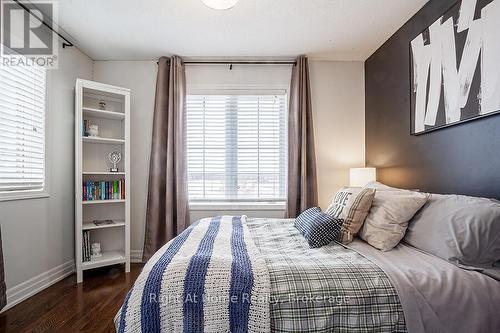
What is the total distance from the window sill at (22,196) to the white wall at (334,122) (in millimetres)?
2919

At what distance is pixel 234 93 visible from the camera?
3115 millimetres

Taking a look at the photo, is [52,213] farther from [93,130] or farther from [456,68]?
[456,68]

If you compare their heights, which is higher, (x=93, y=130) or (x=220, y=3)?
(x=220, y=3)

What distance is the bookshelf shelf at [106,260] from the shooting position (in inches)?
98.7

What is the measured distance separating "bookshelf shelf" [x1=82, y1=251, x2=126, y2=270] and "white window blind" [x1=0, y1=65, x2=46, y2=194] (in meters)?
0.88

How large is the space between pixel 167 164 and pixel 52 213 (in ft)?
3.88

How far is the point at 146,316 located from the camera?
103 centimetres

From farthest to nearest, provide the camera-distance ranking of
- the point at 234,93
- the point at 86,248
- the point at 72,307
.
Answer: the point at 234,93, the point at 86,248, the point at 72,307

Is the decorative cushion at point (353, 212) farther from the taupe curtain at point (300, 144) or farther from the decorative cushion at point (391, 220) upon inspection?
the taupe curtain at point (300, 144)

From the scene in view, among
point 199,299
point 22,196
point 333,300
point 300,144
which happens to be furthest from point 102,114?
point 333,300

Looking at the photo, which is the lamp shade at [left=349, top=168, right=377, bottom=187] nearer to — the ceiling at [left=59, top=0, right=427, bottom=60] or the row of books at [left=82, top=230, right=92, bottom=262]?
the ceiling at [left=59, top=0, right=427, bottom=60]

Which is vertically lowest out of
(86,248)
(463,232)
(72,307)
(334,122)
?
(72,307)

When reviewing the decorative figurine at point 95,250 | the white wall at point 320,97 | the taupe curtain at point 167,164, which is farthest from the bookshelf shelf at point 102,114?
the decorative figurine at point 95,250

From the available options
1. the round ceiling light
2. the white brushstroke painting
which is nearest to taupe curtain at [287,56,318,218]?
the white brushstroke painting
